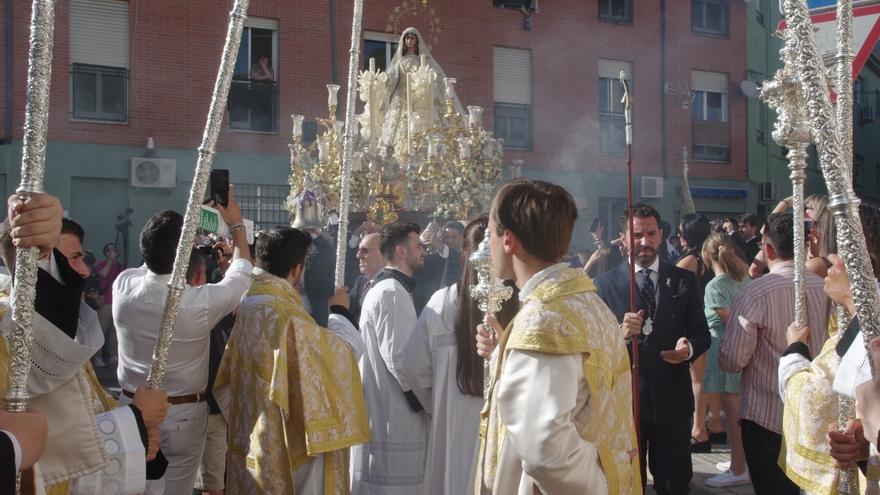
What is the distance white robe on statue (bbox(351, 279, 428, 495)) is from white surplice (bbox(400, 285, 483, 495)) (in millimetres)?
168

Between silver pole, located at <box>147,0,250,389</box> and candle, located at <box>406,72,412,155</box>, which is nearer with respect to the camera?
silver pole, located at <box>147,0,250,389</box>

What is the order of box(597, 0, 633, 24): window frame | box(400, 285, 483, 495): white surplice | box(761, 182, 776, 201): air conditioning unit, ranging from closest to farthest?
box(400, 285, 483, 495): white surplice
box(597, 0, 633, 24): window frame
box(761, 182, 776, 201): air conditioning unit

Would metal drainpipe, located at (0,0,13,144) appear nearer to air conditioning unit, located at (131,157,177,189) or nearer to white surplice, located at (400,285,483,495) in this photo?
air conditioning unit, located at (131,157,177,189)


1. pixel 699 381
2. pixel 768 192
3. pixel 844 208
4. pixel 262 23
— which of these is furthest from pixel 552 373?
pixel 768 192

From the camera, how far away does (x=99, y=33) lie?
15.3 m

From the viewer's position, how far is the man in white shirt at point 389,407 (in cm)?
480

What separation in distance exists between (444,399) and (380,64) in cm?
1362

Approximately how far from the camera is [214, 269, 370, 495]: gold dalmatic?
→ 159 inches

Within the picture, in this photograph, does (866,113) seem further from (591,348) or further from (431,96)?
(591,348)

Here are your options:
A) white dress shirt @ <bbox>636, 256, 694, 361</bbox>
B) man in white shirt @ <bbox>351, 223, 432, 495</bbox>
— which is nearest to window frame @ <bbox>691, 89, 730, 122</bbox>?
white dress shirt @ <bbox>636, 256, 694, 361</bbox>

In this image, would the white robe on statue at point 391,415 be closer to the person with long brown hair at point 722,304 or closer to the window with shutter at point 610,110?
the person with long brown hair at point 722,304

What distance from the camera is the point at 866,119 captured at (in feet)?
89.1

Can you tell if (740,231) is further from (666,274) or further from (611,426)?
(611,426)

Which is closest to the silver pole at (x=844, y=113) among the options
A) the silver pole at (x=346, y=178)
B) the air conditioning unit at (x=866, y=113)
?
the silver pole at (x=346, y=178)
